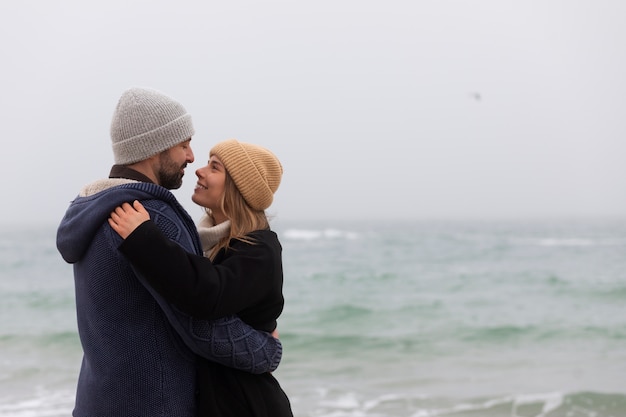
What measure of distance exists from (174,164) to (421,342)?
8782 millimetres

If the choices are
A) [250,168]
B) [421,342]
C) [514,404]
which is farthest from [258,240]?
[421,342]

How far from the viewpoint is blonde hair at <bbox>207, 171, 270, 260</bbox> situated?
2352 mm

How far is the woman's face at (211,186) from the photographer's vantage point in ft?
8.01

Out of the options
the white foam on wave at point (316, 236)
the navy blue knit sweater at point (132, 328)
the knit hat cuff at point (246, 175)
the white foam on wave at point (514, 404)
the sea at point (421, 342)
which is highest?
the knit hat cuff at point (246, 175)

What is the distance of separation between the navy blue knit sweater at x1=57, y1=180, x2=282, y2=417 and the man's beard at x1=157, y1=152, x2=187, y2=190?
0.44ft

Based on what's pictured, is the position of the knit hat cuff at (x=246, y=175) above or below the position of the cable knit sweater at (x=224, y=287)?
above

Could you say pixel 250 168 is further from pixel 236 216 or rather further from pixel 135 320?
pixel 135 320

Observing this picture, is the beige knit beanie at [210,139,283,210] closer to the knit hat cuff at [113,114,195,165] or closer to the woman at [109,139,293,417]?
the woman at [109,139,293,417]

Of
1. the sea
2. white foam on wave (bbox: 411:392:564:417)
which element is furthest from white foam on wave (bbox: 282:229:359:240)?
white foam on wave (bbox: 411:392:564:417)

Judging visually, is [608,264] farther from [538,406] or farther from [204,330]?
[204,330]

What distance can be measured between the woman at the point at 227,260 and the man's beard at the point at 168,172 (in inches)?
5.3

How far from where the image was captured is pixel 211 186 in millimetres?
2447

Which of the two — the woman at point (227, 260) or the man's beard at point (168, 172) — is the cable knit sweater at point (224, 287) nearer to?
the woman at point (227, 260)

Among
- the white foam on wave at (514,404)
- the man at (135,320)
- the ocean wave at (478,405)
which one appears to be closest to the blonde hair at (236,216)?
the man at (135,320)
